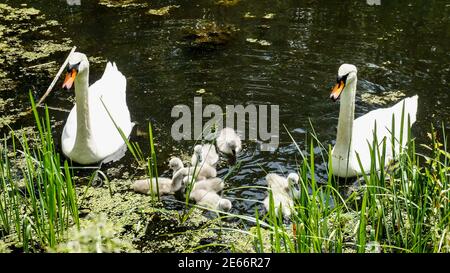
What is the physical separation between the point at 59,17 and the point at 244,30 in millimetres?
3195

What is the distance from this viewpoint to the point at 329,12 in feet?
33.1

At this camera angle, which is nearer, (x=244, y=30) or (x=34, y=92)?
(x=34, y=92)

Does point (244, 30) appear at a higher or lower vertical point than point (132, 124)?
higher

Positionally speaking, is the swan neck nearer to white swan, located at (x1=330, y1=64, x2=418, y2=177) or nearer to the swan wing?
white swan, located at (x1=330, y1=64, x2=418, y2=177)

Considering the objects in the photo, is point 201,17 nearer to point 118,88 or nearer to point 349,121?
point 118,88

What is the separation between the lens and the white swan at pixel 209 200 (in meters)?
5.36

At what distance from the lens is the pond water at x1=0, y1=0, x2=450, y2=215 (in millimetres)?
6953

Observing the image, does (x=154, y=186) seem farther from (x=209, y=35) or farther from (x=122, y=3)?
(x=122, y=3)

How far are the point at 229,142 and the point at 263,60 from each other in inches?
102

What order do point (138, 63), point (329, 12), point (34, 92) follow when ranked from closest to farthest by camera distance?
point (34, 92) < point (138, 63) < point (329, 12)

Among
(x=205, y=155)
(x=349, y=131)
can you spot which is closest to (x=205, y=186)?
(x=205, y=155)

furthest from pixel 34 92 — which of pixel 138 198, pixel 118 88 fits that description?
pixel 138 198
